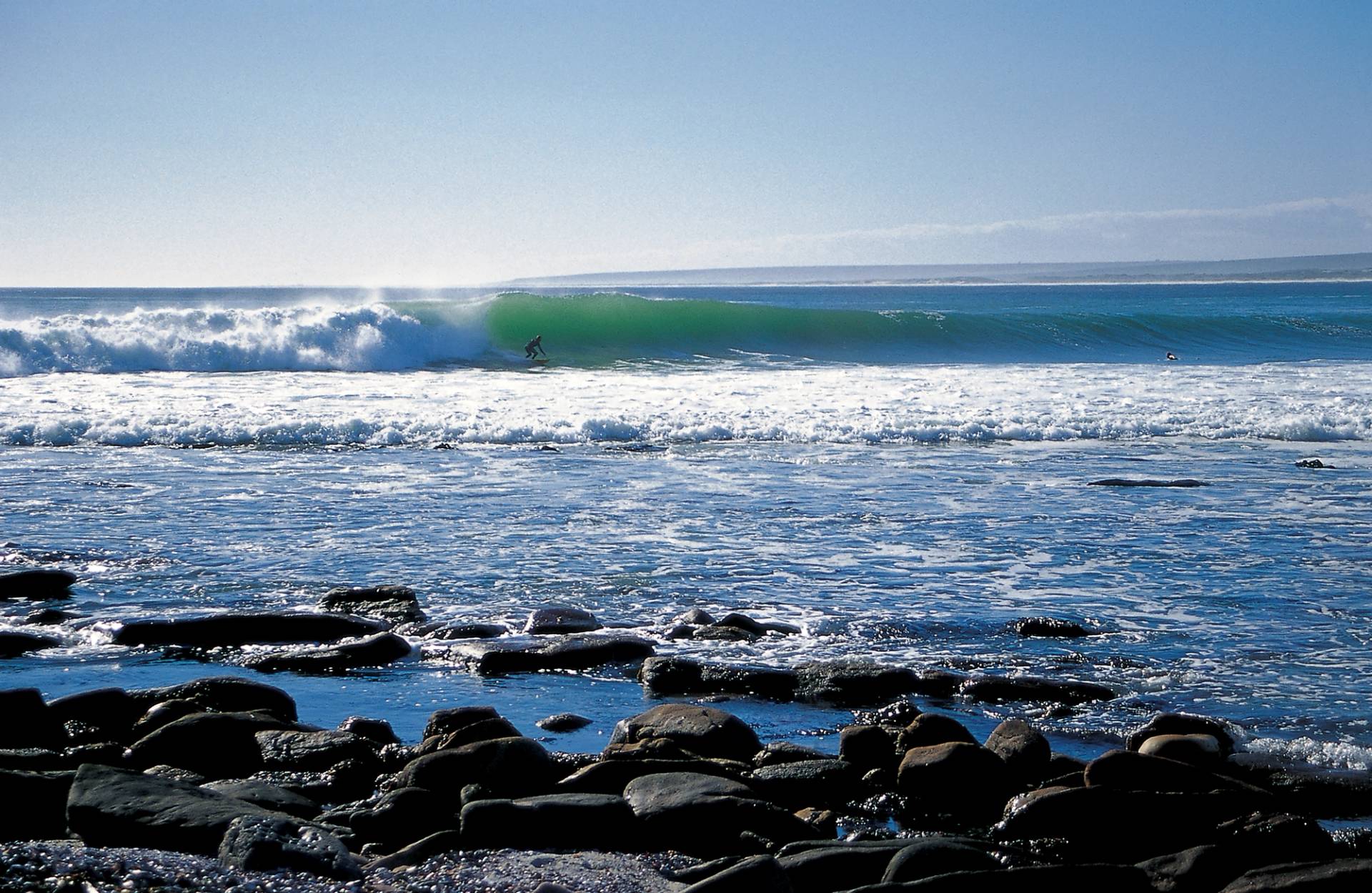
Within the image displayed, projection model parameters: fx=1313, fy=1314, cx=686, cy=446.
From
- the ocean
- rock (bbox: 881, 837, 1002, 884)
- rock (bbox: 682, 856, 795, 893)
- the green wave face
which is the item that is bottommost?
the ocean

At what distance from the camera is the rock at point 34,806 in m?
3.73

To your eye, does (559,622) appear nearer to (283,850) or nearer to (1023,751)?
(1023,751)

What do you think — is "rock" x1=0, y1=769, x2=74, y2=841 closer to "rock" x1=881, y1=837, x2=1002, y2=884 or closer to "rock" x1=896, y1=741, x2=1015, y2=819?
"rock" x1=881, y1=837, x2=1002, y2=884

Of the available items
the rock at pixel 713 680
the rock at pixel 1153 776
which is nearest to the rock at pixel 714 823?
the rock at pixel 1153 776

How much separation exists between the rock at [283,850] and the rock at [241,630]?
2.62 m

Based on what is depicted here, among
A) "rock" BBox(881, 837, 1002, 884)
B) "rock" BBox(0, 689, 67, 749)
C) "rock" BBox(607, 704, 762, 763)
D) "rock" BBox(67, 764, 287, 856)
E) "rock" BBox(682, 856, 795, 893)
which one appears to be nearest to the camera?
"rock" BBox(682, 856, 795, 893)

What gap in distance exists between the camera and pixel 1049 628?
20.1 ft

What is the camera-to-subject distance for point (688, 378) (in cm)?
2192

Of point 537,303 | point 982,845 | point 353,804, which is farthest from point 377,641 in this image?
point 537,303

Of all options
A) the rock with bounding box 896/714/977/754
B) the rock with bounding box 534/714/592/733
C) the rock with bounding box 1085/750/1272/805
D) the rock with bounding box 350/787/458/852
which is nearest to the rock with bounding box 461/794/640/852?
the rock with bounding box 350/787/458/852

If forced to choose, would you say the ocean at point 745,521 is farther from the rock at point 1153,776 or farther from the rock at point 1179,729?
the rock at point 1153,776

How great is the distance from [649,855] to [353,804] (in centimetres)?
99

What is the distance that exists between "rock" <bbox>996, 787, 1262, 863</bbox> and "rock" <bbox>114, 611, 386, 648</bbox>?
11.0ft

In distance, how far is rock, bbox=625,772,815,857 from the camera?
3.70m
